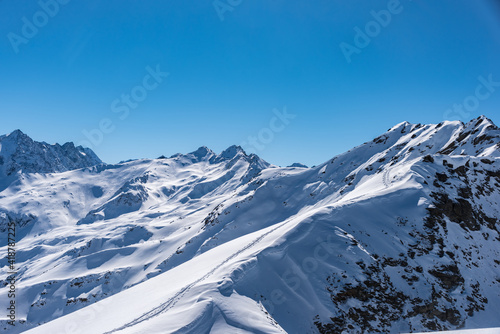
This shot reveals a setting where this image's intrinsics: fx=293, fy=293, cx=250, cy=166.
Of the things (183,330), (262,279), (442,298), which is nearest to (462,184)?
(442,298)

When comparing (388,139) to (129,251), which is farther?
(129,251)

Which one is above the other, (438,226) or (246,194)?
(246,194)

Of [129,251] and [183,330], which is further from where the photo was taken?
[129,251]

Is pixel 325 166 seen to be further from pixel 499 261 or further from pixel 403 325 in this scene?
pixel 403 325

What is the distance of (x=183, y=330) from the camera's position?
58.1 ft

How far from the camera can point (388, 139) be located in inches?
3725

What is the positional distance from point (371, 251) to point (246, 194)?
75402mm

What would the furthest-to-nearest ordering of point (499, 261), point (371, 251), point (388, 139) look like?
point (388, 139) < point (499, 261) < point (371, 251)

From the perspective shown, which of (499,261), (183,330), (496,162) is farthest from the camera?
(496,162)

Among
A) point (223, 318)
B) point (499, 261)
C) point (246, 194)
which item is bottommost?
point (499, 261)

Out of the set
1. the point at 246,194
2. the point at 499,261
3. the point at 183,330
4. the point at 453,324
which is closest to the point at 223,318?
the point at 183,330

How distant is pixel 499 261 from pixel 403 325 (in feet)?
55.8

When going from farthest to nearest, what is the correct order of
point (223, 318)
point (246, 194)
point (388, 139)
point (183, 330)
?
1. point (246, 194)
2. point (388, 139)
3. point (223, 318)
4. point (183, 330)

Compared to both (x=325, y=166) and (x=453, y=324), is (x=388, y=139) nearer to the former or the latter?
(x=325, y=166)
